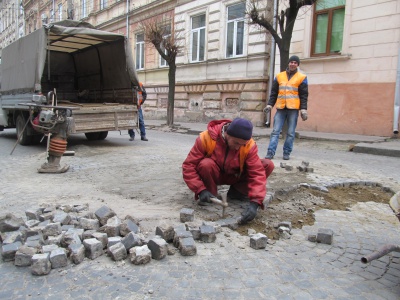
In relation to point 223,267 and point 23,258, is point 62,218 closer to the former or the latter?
point 23,258

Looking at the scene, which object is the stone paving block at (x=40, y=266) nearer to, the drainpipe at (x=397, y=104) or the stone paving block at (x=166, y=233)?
the stone paving block at (x=166, y=233)

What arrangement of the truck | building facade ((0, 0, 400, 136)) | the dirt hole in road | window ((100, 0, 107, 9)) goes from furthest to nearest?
window ((100, 0, 107, 9))
building facade ((0, 0, 400, 136))
the truck
the dirt hole in road

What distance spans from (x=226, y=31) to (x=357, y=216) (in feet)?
44.1

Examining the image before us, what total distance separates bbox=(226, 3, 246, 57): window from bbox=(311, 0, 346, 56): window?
358 centimetres

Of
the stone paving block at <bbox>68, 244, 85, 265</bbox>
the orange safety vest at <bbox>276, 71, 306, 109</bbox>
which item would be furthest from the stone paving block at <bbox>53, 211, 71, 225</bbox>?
the orange safety vest at <bbox>276, 71, 306, 109</bbox>

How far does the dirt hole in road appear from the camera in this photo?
343 centimetres

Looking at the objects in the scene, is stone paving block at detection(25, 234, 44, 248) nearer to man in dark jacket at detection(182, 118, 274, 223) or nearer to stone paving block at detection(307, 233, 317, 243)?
man in dark jacket at detection(182, 118, 274, 223)

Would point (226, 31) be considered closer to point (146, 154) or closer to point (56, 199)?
point (146, 154)

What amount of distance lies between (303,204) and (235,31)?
12765 millimetres

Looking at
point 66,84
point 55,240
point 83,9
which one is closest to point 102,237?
point 55,240

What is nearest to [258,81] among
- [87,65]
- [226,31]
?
[226,31]

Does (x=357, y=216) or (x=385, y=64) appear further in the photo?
(x=385, y=64)

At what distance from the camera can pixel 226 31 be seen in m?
15.9

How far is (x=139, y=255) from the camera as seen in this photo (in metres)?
2.65
